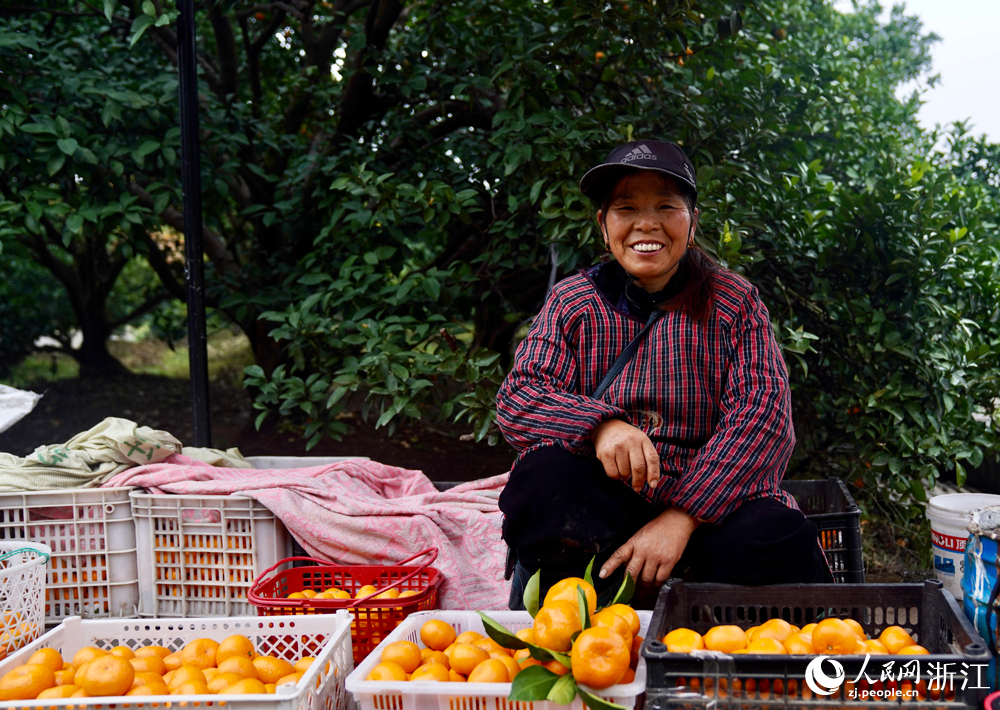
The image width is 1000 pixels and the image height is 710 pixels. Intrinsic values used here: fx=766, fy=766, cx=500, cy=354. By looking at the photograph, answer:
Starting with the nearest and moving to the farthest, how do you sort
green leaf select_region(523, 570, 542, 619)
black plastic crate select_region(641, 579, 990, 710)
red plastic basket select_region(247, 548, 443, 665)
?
black plastic crate select_region(641, 579, 990, 710)
green leaf select_region(523, 570, 542, 619)
red plastic basket select_region(247, 548, 443, 665)

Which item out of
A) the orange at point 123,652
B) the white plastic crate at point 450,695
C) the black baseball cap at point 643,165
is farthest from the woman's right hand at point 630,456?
the orange at point 123,652

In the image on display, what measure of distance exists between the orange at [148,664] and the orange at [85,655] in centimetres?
7

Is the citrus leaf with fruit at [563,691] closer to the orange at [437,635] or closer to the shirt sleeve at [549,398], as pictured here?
the orange at [437,635]

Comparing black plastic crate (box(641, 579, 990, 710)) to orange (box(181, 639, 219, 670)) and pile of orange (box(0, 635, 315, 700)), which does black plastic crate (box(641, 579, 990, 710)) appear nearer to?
pile of orange (box(0, 635, 315, 700))

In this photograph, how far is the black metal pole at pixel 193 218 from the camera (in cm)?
291

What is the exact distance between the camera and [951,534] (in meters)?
2.46

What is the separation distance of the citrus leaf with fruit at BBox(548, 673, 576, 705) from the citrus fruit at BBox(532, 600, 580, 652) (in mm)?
79

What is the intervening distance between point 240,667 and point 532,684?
681mm

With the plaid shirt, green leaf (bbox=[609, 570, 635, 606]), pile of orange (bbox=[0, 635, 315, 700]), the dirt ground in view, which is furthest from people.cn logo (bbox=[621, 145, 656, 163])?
the dirt ground

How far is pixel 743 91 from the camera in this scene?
11.1 feet

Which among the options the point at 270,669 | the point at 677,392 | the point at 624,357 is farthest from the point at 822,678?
the point at 270,669

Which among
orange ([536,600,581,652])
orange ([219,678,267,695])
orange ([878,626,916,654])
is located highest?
orange ([536,600,581,652])

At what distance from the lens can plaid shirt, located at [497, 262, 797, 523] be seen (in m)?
1.84

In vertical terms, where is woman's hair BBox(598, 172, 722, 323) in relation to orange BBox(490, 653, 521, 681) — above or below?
above
